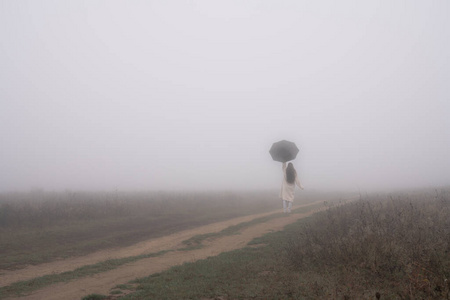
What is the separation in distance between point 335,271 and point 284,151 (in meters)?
11.3

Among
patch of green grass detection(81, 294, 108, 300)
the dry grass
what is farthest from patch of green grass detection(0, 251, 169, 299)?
the dry grass

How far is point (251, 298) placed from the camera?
5.64 m

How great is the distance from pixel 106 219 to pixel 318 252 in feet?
55.7

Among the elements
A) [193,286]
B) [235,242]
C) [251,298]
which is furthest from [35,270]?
[251,298]

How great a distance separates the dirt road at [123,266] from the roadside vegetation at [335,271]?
98cm

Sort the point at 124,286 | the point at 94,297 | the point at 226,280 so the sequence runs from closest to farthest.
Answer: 1. the point at 94,297
2. the point at 226,280
3. the point at 124,286

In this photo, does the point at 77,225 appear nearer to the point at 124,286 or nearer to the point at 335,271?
the point at 124,286

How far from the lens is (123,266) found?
962 cm

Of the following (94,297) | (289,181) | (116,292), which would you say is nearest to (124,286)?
(116,292)

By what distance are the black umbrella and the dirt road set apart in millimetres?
4390

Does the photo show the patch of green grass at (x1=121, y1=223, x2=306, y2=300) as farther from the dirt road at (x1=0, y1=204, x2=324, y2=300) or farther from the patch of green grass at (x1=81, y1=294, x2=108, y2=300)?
the dirt road at (x1=0, y1=204, x2=324, y2=300)

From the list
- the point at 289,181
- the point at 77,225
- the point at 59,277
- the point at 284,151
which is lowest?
the point at 59,277

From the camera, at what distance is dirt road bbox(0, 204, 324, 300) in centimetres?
724

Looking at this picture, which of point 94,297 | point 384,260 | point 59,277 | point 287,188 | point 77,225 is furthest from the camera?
point 287,188
